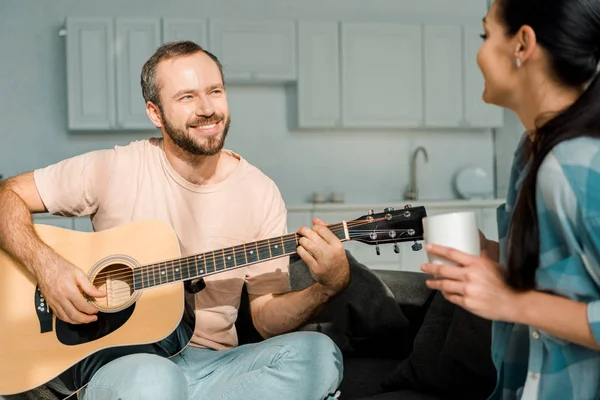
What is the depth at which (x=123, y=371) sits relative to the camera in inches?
67.9

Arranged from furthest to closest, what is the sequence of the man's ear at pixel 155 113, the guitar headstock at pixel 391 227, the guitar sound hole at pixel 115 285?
the man's ear at pixel 155 113, the guitar sound hole at pixel 115 285, the guitar headstock at pixel 391 227

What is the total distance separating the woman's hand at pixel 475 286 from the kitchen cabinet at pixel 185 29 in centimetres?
412

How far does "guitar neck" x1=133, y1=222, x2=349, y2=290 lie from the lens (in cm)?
181

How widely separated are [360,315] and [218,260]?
707 mm

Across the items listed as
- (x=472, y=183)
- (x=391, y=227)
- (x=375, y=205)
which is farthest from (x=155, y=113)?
(x=472, y=183)

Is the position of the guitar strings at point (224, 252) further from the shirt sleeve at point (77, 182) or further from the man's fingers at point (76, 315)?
the shirt sleeve at point (77, 182)

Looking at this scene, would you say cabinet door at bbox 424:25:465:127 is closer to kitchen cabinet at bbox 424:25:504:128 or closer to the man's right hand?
kitchen cabinet at bbox 424:25:504:128

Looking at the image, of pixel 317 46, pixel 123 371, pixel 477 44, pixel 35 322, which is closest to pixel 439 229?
pixel 123 371

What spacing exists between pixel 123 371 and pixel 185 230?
49cm

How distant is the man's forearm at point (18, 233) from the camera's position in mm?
1936

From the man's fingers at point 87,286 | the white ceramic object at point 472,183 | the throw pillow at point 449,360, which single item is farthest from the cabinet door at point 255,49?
the man's fingers at point 87,286

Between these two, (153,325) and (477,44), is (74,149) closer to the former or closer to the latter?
(477,44)

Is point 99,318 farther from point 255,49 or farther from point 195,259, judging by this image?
point 255,49

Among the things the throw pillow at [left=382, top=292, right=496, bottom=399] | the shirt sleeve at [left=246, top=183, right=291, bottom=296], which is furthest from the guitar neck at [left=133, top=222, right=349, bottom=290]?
the throw pillow at [left=382, top=292, right=496, bottom=399]
